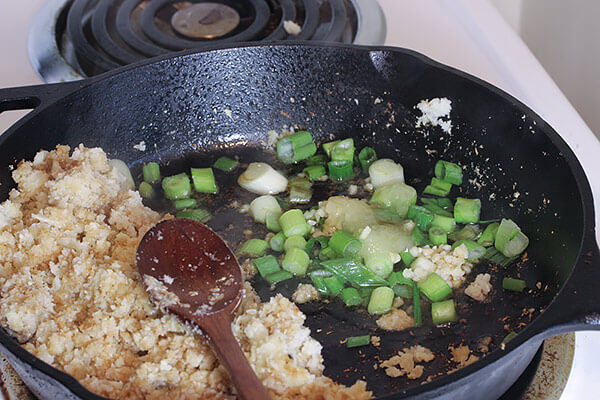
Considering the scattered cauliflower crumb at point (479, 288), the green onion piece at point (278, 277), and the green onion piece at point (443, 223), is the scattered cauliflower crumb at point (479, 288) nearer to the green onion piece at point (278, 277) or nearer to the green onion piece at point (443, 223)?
the green onion piece at point (443, 223)

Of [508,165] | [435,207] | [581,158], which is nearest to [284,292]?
[435,207]

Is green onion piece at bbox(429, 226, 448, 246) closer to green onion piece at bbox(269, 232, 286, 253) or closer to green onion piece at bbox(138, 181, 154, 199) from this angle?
green onion piece at bbox(269, 232, 286, 253)

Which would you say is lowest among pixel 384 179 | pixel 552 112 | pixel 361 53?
pixel 384 179

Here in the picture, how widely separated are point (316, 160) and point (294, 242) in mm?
241

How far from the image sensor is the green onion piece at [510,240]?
1.19 meters

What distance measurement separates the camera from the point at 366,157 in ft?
4.55

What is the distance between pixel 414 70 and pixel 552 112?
12.5 inches

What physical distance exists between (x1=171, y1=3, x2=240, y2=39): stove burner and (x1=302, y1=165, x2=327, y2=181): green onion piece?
410 millimetres

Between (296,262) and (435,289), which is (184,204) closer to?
(296,262)

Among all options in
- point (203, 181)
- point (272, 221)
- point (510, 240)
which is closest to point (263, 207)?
point (272, 221)

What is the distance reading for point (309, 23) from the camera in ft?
5.04

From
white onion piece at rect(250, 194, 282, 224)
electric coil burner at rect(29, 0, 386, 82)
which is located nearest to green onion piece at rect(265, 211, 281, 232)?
white onion piece at rect(250, 194, 282, 224)

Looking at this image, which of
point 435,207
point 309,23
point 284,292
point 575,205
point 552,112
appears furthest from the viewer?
point 309,23

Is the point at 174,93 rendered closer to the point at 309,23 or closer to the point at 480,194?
the point at 309,23
